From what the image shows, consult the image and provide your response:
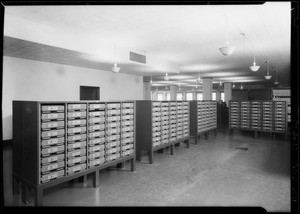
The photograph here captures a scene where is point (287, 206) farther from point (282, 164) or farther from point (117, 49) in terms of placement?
point (117, 49)

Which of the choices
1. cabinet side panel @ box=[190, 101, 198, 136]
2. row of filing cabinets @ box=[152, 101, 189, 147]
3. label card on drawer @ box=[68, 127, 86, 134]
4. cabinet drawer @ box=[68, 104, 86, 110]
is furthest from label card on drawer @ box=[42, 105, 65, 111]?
cabinet side panel @ box=[190, 101, 198, 136]

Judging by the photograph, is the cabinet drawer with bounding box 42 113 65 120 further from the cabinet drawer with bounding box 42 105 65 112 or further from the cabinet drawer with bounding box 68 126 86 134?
the cabinet drawer with bounding box 68 126 86 134

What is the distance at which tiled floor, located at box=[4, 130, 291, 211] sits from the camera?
3282 millimetres

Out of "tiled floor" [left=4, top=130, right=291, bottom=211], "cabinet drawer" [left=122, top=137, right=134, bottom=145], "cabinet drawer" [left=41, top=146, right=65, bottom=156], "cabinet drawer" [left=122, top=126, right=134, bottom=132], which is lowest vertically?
"tiled floor" [left=4, top=130, right=291, bottom=211]

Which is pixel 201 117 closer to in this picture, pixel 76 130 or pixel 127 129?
pixel 127 129

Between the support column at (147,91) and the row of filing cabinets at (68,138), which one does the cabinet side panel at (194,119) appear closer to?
the row of filing cabinets at (68,138)

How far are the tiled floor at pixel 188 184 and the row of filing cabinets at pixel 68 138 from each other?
0.43 metres

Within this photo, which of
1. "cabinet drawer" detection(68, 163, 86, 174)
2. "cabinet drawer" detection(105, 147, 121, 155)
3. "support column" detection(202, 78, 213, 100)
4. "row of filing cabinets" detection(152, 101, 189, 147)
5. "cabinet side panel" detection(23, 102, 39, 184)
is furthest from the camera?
"support column" detection(202, 78, 213, 100)

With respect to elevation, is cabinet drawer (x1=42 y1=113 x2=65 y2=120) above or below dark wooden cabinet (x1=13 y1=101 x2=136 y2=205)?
above

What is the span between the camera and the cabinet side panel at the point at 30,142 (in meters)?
3.05

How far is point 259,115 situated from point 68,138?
27.2ft

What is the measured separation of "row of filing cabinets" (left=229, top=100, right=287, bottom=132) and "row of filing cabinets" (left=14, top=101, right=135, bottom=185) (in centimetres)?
700

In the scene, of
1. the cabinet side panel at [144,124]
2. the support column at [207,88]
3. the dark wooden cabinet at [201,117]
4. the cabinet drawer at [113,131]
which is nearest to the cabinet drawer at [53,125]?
the cabinet drawer at [113,131]
